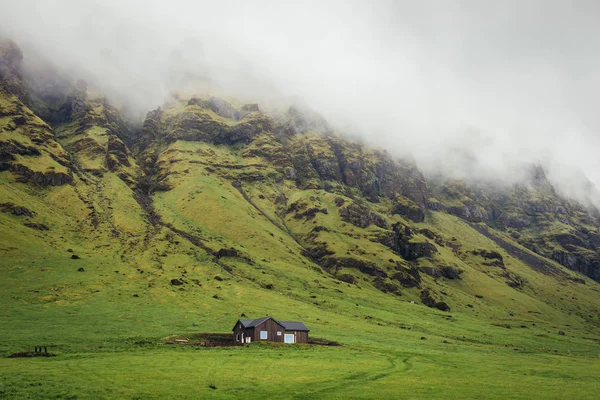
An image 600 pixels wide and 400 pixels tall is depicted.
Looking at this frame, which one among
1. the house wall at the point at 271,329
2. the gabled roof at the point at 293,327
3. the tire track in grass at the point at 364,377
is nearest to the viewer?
the tire track in grass at the point at 364,377

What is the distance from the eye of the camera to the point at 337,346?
99.1 m

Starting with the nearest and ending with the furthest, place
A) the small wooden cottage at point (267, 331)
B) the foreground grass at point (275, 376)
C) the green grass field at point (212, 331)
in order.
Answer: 1. the foreground grass at point (275, 376)
2. the green grass field at point (212, 331)
3. the small wooden cottage at point (267, 331)

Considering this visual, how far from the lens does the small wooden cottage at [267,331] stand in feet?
332

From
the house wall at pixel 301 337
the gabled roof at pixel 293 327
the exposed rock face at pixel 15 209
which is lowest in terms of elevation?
the house wall at pixel 301 337

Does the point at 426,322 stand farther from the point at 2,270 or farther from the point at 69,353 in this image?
the point at 2,270

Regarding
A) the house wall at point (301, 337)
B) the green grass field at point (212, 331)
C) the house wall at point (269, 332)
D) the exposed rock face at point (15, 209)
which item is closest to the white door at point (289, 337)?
the house wall at point (269, 332)

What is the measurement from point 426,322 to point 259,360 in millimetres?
110912

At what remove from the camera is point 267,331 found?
103438mm

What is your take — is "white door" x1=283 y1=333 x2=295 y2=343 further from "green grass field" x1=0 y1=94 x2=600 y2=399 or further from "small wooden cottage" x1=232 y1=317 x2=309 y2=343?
"green grass field" x1=0 y1=94 x2=600 y2=399

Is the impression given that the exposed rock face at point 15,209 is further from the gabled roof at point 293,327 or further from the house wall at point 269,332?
the gabled roof at point 293,327

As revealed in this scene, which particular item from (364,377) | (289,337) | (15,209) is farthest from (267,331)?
(15,209)

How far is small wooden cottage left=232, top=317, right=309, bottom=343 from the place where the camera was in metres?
101

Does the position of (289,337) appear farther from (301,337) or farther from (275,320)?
(275,320)

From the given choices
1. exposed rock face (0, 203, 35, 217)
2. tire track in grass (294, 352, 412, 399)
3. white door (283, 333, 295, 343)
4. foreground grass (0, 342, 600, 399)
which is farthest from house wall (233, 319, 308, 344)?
exposed rock face (0, 203, 35, 217)
